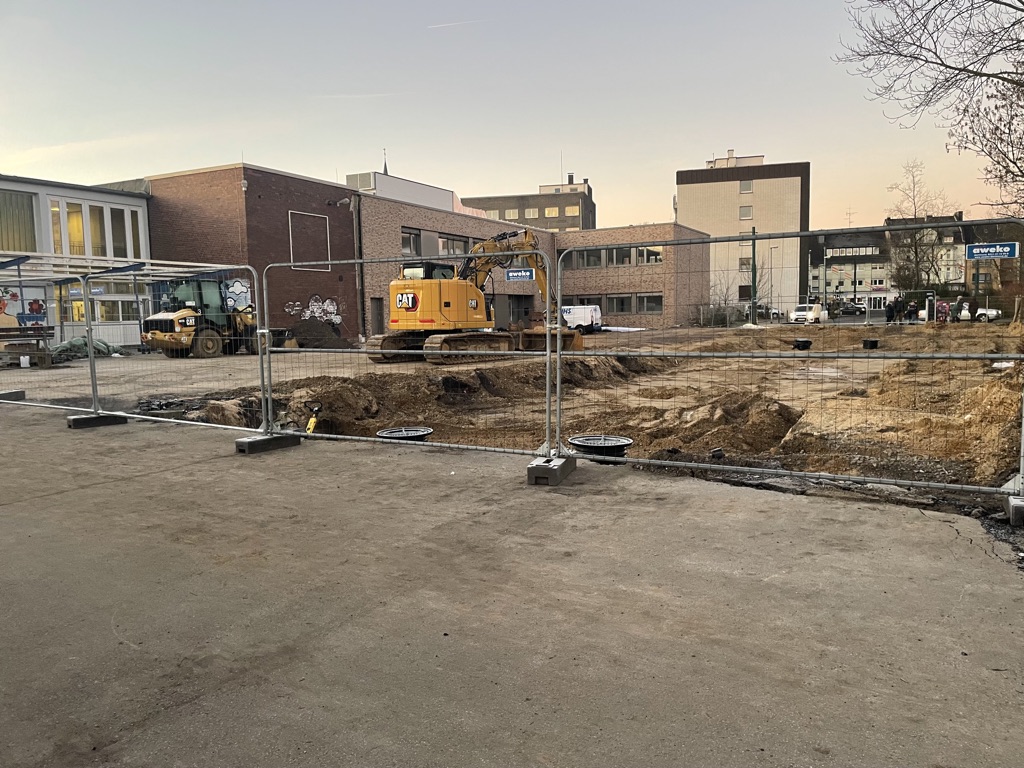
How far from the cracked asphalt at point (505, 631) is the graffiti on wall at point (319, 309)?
2901 centimetres

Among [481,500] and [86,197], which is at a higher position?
[86,197]

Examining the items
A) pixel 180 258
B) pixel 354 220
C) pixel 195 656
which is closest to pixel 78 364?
pixel 180 258

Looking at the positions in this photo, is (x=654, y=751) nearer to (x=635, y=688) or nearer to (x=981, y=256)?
(x=635, y=688)

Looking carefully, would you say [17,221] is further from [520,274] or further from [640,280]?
[520,274]

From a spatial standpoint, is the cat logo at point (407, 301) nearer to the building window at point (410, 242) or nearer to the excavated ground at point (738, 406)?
the excavated ground at point (738, 406)

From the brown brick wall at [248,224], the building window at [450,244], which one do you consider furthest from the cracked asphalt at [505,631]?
the building window at [450,244]

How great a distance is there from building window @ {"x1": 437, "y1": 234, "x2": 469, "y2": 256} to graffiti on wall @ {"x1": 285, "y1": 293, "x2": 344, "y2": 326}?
9.51 meters

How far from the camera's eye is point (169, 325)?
23641 mm

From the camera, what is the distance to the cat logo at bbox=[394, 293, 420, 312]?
21391 millimetres

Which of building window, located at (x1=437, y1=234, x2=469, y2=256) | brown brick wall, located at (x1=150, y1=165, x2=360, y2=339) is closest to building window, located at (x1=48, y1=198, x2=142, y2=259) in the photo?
brown brick wall, located at (x1=150, y1=165, x2=360, y2=339)

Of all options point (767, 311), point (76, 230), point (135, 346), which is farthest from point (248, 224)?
point (767, 311)

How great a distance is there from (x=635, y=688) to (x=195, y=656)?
216cm

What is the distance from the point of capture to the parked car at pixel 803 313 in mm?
7797

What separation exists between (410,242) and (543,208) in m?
76.4
